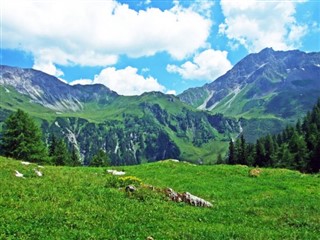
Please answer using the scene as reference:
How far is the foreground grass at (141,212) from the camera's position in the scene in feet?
62.3

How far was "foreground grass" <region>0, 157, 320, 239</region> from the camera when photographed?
747 inches

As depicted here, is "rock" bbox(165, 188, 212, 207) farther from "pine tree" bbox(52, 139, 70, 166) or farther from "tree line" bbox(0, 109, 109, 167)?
"pine tree" bbox(52, 139, 70, 166)

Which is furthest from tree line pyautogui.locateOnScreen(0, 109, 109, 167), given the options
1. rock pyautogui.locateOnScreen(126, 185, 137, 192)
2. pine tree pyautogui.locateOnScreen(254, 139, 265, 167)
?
pine tree pyautogui.locateOnScreen(254, 139, 265, 167)

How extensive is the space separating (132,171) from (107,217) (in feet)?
82.9

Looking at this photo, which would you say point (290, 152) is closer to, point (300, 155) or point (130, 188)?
point (300, 155)

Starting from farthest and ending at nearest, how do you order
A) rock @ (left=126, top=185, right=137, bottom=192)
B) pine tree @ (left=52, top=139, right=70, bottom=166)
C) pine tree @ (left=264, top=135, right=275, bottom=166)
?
1. pine tree @ (left=264, top=135, right=275, bottom=166)
2. pine tree @ (left=52, top=139, right=70, bottom=166)
3. rock @ (left=126, top=185, right=137, bottom=192)

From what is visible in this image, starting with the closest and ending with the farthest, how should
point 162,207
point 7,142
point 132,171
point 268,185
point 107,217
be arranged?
point 107,217 < point 162,207 < point 268,185 < point 132,171 < point 7,142

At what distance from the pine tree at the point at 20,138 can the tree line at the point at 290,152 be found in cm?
6201

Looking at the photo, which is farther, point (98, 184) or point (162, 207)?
point (98, 184)

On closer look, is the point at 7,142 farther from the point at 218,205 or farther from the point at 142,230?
the point at 142,230

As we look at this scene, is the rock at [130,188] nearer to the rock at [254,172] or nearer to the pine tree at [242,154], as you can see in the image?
the rock at [254,172]

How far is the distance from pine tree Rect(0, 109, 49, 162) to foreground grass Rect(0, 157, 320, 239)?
41015 millimetres

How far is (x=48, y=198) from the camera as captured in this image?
24.0m

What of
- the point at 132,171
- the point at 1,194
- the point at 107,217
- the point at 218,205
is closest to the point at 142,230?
the point at 107,217
